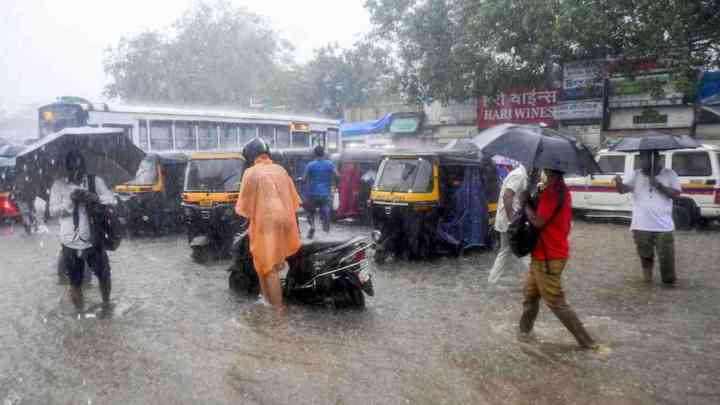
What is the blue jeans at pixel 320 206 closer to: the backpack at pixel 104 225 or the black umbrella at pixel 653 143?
the backpack at pixel 104 225

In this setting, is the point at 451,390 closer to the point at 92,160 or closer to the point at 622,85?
the point at 92,160

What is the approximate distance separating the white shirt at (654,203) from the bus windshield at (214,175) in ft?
19.0

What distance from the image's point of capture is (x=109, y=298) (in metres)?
6.51

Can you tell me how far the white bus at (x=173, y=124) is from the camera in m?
15.4

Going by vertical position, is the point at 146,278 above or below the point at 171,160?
below

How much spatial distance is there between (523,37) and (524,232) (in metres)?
14.5

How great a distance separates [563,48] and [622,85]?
129 inches

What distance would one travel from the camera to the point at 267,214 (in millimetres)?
5711

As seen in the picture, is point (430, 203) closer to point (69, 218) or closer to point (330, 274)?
point (330, 274)

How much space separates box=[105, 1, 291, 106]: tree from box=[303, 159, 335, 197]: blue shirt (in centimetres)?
2828

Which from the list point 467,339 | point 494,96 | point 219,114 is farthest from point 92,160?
point 494,96

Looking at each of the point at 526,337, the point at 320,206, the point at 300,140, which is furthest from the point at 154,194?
the point at 300,140

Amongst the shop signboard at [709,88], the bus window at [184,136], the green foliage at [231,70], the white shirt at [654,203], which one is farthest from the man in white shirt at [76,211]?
the green foliage at [231,70]

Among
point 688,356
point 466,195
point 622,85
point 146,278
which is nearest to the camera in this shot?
point 688,356
